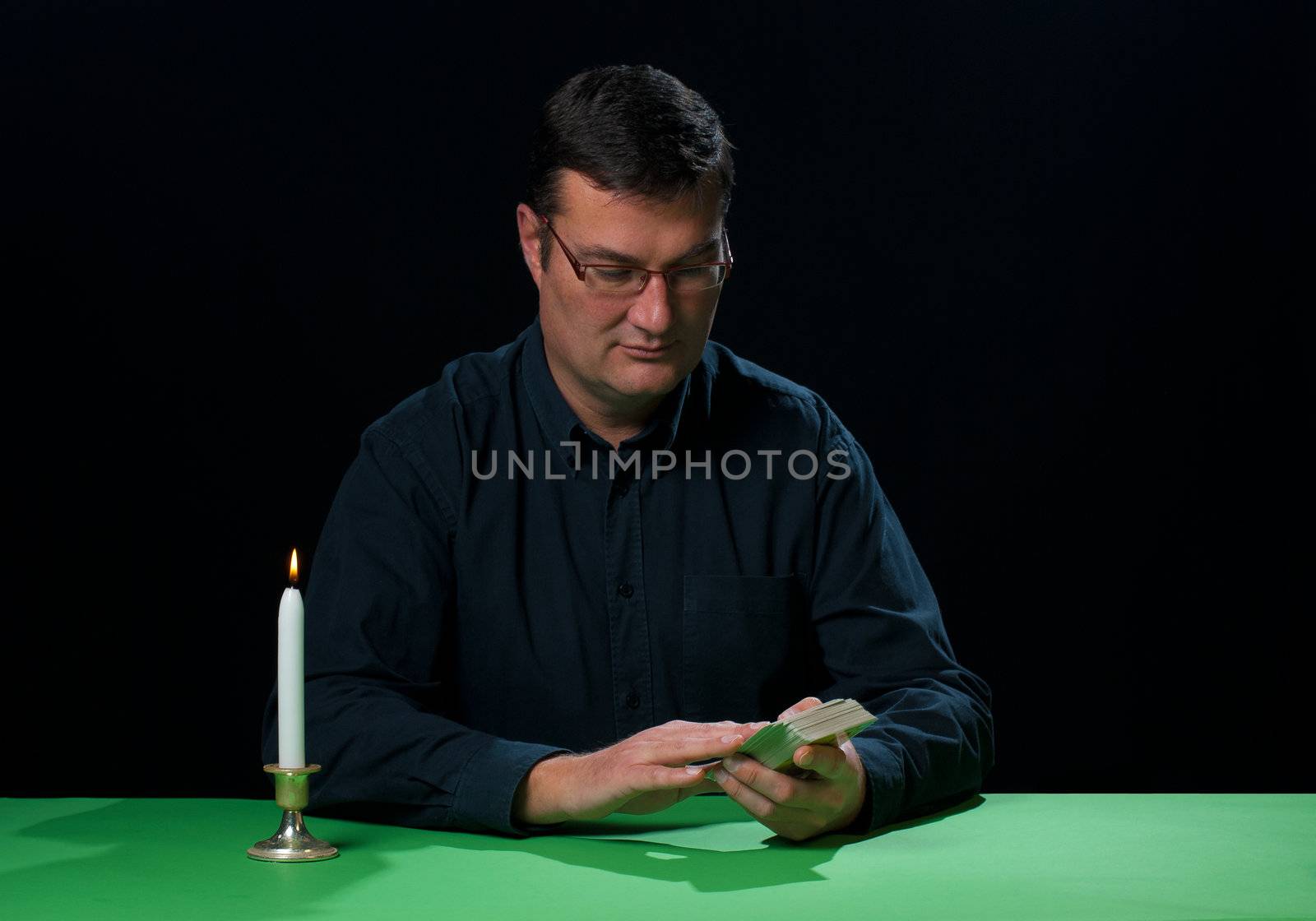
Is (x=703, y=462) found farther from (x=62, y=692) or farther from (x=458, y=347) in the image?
(x=62, y=692)

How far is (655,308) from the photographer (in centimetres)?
196

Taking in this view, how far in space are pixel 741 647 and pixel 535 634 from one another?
0.28 m

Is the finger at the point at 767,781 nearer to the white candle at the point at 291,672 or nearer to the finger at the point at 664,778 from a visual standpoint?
the finger at the point at 664,778

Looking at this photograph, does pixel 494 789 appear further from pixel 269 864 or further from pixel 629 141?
pixel 629 141

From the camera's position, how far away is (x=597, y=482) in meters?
2.19

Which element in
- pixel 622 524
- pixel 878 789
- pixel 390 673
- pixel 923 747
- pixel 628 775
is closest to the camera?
pixel 628 775

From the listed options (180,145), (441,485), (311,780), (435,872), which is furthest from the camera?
(180,145)

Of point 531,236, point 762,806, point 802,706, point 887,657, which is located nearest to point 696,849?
point 762,806

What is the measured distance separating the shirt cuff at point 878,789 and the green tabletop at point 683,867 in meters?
0.02

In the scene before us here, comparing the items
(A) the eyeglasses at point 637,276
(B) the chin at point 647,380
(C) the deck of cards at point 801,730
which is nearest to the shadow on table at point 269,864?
(C) the deck of cards at point 801,730

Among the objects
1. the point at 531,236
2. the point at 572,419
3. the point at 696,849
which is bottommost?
the point at 696,849

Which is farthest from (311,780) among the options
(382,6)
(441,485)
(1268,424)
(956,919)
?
(1268,424)

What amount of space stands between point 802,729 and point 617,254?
27.6 inches

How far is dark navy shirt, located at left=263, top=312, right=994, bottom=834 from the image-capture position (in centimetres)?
207
